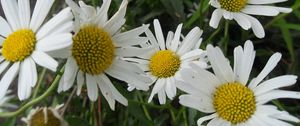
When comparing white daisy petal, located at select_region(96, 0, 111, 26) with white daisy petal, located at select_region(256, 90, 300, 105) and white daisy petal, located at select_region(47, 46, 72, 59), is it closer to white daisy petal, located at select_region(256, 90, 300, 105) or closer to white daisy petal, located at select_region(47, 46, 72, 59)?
white daisy petal, located at select_region(47, 46, 72, 59)

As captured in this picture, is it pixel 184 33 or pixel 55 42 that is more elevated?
pixel 55 42

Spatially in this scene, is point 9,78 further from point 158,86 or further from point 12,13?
point 158,86

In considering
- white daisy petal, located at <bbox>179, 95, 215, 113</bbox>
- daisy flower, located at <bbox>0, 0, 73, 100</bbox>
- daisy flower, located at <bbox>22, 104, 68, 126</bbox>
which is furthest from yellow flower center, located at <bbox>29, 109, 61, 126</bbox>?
white daisy petal, located at <bbox>179, 95, 215, 113</bbox>

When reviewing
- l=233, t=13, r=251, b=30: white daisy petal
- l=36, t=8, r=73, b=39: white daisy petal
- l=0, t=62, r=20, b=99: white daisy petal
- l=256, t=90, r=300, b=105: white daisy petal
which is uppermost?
l=36, t=8, r=73, b=39: white daisy petal

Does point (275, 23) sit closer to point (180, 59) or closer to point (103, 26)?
point (180, 59)

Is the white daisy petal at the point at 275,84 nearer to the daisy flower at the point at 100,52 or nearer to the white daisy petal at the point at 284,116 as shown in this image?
the white daisy petal at the point at 284,116

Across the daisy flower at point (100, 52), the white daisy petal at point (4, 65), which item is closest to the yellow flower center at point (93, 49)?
the daisy flower at point (100, 52)

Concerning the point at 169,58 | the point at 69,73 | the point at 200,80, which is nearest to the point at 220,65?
the point at 200,80
